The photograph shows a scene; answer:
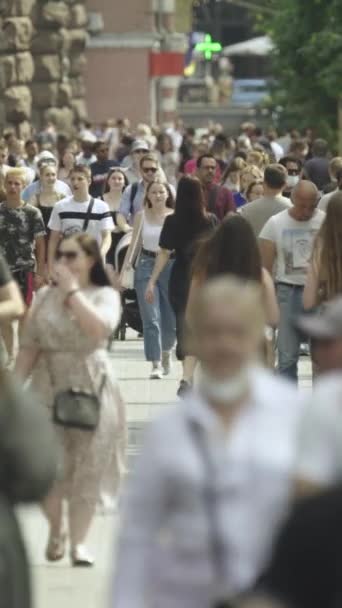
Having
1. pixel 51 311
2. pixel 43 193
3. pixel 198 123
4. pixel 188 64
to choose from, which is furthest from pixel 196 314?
pixel 188 64

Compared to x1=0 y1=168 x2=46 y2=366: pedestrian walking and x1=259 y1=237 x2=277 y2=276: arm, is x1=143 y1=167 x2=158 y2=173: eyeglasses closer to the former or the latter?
x1=0 y1=168 x2=46 y2=366: pedestrian walking

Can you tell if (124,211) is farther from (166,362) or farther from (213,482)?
(213,482)

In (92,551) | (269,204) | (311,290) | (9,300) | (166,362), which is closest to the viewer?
(9,300)

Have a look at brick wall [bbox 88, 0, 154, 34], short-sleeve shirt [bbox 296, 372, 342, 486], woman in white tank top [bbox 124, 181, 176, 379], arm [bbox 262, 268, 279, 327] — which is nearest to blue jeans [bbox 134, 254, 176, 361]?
woman in white tank top [bbox 124, 181, 176, 379]

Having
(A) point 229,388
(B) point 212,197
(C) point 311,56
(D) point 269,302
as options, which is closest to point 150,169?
(B) point 212,197

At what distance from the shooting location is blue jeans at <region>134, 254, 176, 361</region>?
701 inches

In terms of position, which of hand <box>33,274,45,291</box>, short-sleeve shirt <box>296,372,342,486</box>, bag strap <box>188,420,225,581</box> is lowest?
hand <box>33,274,45,291</box>

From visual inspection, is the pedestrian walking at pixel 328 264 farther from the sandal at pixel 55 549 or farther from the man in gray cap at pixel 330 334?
the man in gray cap at pixel 330 334

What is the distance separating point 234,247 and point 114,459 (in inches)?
83.3

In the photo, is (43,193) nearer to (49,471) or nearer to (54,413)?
(54,413)

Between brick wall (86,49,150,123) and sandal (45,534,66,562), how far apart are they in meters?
53.0

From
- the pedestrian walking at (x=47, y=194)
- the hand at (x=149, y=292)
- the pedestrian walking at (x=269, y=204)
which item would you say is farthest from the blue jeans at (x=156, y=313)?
the pedestrian walking at (x=47, y=194)

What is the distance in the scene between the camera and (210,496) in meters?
6.12

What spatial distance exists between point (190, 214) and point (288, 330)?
223cm
